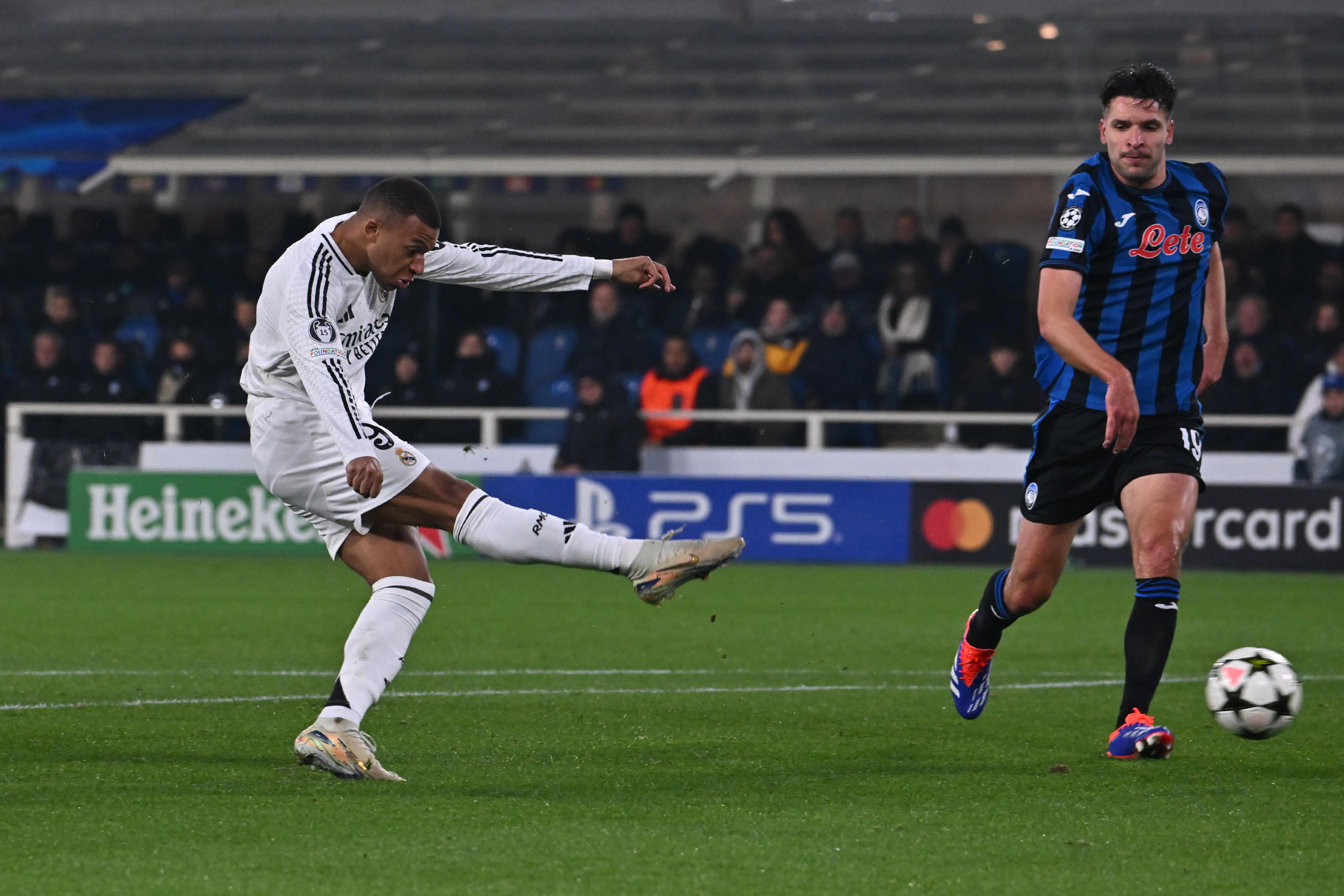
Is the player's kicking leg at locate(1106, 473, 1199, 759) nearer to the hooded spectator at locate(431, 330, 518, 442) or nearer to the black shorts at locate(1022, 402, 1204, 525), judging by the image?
the black shorts at locate(1022, 402, 1204, 525)

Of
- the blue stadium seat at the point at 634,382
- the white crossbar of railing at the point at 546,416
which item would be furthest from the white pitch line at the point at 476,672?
the blue stadium seat at the point at 634,382

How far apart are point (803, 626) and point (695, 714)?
3659 millimetres

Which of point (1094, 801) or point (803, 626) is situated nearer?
point (1094, 801)

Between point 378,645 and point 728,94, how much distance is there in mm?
14958

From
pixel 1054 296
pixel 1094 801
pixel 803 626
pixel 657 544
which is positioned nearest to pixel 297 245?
pixel 657 544

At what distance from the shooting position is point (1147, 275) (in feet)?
19.0

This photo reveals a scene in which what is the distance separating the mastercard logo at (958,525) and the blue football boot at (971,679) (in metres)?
8.92

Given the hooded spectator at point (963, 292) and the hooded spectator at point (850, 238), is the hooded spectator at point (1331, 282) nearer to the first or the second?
the hooded spectator at point (963, 292)

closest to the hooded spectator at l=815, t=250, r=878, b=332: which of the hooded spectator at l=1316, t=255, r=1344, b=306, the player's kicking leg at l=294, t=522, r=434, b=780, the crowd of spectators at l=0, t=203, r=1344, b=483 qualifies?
the crowd of spectators at l=0, t=203, r=1344, b=483

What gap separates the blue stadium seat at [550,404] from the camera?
16.9m

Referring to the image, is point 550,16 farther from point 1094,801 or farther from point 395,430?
point 1094,801

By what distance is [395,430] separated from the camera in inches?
645

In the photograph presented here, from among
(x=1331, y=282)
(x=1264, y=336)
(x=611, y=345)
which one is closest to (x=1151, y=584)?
(x=1264, y=336)

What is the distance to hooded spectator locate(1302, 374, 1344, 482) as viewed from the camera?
14.9 m
